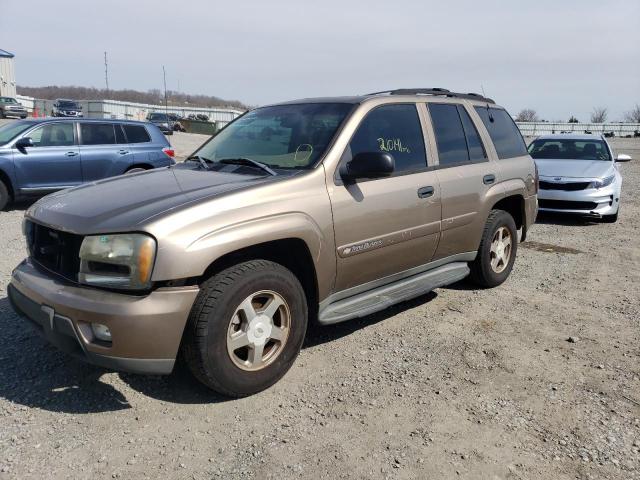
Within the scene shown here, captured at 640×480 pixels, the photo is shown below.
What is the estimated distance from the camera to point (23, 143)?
909 centimetres

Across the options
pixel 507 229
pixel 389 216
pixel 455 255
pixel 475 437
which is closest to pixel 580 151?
pixel 507 229

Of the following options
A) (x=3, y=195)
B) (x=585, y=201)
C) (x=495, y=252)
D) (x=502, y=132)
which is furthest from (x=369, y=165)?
(x=3, y=195)

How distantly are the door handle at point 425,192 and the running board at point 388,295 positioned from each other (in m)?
0.67

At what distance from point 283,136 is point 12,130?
24.6 feet

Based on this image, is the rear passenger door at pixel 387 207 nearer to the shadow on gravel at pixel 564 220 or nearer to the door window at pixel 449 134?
the door window at pixel 449 134

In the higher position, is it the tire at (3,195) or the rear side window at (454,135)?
the rear side window at (454,135)

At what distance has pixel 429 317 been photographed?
15.3 feet

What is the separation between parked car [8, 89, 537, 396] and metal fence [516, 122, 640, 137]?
54541mm

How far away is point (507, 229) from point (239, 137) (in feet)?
9.46

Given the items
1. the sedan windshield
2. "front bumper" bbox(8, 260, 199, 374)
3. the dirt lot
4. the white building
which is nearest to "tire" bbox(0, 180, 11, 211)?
the dirt lot

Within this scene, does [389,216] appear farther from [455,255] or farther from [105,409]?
[105,409]

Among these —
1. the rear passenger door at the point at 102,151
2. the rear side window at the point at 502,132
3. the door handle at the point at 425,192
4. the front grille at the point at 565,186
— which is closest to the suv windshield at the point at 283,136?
the door handle at the point at 425,192

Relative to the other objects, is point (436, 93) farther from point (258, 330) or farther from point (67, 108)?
point (67, 108)

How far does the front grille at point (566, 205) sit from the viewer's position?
912 centimetres
